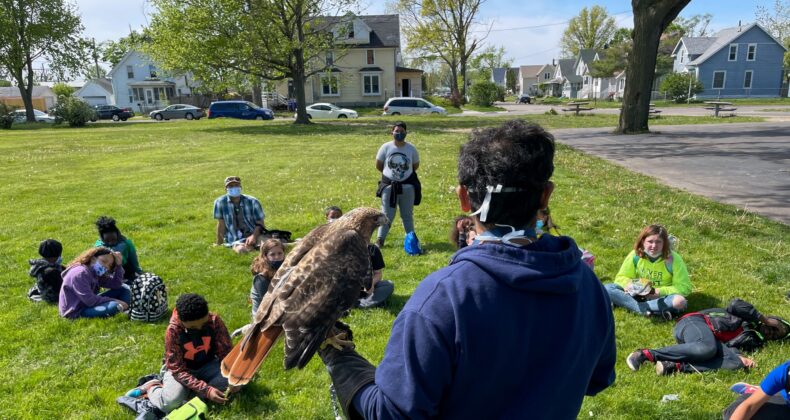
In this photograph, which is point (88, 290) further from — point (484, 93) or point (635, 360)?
point (484, 93)

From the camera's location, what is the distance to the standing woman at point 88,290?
5.60 m

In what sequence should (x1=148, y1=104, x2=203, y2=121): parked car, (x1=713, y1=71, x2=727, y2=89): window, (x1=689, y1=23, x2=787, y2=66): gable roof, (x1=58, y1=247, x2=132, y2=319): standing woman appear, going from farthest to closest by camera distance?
(x1=713, y1=71, x2=727, y2=89): window, (x1=689, y1=23, x2=787, y2=66): gable roof, (x1=148, y1=104, x2=203, y2=121): parked car, (x1=58, y1=247, x2=132, y2=319): standing woman

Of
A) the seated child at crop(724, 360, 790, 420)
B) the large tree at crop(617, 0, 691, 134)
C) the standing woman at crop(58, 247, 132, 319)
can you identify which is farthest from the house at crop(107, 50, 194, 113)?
the seated child at crop(724, 360, 790, 420)

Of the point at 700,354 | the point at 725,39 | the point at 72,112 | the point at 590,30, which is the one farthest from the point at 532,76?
the point at 700,354

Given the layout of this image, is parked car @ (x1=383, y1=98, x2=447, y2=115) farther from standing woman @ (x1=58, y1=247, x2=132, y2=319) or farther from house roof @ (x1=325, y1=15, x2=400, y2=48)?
standing woman @ (x1=58, y1=247, x2=132, y2=319)

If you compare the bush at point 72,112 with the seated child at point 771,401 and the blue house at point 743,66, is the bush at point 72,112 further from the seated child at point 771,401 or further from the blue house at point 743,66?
the blue house at point 743,66

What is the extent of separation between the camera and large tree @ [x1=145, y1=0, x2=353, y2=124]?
28109 millimetres

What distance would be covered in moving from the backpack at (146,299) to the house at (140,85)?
68282 millimetres

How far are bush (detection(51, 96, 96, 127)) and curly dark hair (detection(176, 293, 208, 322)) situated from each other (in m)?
41.5

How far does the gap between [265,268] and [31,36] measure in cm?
5105

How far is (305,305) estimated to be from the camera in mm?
2488

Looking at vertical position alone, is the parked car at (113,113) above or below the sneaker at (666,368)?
above

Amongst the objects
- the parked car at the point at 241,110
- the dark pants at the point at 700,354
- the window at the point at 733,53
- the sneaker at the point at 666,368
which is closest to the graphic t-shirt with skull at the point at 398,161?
the dark pants at the point at 700,354

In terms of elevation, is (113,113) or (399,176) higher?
(113,113)
